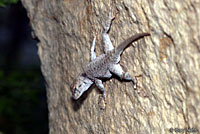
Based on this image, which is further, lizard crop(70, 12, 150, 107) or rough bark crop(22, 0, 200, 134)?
lizard crop(70, 12, 150, 107)

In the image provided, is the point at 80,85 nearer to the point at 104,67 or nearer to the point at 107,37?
Result: the point at 104,67

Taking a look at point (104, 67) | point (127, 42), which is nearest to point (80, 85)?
point (104, 67)

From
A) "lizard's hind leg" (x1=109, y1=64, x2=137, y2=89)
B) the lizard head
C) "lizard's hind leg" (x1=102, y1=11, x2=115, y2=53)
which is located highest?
"lizard's hind leg" (x1=102, y1=11, x2=115, y2=53)

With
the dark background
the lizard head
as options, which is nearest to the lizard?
the lizard head

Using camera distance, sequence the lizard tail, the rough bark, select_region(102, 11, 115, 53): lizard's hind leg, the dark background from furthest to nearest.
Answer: the dark background
select_region(102, 11, 115, 53): lizard's hind leg
the lizard tail
the rough bark

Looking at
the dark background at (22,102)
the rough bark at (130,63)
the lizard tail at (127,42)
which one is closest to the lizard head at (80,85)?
the rough bark at (130,63)

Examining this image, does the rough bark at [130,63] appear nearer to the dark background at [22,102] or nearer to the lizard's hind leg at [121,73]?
the lizard's hind leg at [121,73]

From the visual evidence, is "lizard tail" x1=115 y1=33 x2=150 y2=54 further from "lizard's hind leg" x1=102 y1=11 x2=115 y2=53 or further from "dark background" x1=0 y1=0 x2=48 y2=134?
"dark background" x1=0 y1=0 x2=48 y2=134
